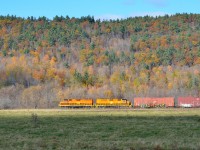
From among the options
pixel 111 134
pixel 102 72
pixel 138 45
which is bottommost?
pixel 111 134

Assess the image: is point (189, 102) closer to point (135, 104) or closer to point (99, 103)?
point (135, 104)

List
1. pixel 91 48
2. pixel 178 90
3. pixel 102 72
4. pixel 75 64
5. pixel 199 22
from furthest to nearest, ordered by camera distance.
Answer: pixel 199 22 → pixel 91 48 → pixel 75 64 → pixel 102 72 → pixel 178 90

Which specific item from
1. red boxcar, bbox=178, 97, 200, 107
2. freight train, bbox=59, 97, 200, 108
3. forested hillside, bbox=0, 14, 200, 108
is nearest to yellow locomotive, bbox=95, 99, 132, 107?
freight train, bbox=59, 97, 200, 108

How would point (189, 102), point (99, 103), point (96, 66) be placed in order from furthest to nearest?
point (96, 66), point (99, 103), point (189, 102)

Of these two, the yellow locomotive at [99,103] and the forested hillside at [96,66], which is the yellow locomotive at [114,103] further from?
the forested hillside at [96,66]

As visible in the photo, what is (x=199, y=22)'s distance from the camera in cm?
19788

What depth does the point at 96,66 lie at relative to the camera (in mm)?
169750

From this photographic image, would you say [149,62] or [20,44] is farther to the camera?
[20,44]

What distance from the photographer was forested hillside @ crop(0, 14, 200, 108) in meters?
123

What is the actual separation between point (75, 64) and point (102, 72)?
1602 cm

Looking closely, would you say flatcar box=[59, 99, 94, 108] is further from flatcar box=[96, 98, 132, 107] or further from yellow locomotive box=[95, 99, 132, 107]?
flatcar box=[96, 98, 132, 107]

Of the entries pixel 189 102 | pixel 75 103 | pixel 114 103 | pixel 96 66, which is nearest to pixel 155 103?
pixel 189 102

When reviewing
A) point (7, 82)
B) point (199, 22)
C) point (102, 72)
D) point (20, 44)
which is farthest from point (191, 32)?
point (7, 82)

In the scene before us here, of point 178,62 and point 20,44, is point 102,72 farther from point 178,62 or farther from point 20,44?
point 20,44
